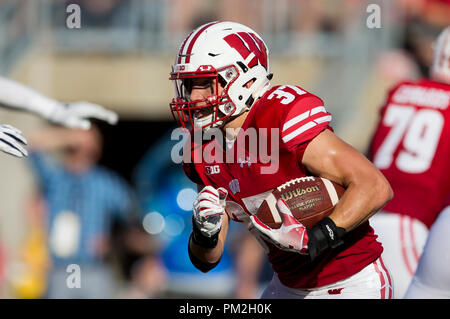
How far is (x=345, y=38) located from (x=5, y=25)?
4.35 metres

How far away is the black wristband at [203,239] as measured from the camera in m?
4.06

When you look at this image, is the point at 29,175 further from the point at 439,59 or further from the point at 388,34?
the point at 439,59

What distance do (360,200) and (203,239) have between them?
93 centimetres

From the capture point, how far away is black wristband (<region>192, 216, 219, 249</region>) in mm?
4062

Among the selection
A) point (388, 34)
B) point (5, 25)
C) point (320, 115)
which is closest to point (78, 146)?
point (5, 25)

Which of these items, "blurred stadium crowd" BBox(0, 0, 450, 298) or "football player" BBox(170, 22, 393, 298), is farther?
"blurred stadium crowd" BBox(0, 0, 450, 298)

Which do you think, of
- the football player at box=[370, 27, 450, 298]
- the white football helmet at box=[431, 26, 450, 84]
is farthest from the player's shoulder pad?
the white football helmet at box=[431, 26, 450, 84]

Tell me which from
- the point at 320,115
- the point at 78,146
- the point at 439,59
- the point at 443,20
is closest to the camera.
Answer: the point at 320,115

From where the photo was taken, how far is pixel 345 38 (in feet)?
32.0

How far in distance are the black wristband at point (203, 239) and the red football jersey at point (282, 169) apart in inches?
6.4

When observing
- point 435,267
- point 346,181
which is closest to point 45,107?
point 346,181

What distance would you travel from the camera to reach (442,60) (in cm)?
507

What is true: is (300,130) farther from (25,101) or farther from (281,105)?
(25,101)

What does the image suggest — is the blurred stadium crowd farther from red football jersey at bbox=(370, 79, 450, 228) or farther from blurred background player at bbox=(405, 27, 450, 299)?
blurred background player at bbox=(405, 27, 450, 299)
